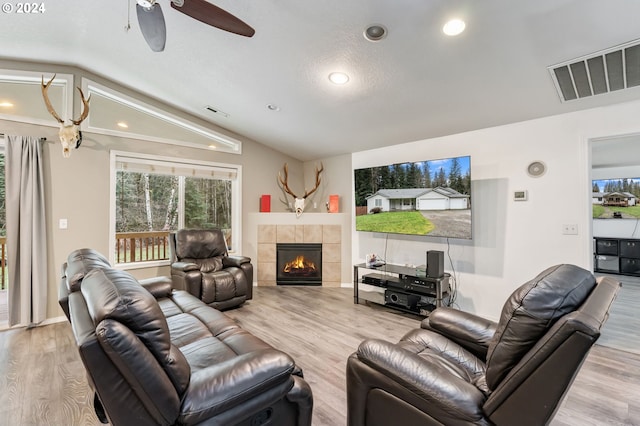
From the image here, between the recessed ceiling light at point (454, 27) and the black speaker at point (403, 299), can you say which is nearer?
the recessed ceiling light at point (454, 27)

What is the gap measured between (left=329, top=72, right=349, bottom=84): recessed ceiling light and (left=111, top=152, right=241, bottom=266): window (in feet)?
8.96

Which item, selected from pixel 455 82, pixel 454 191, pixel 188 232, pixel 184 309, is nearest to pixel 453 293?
pixel 454 191

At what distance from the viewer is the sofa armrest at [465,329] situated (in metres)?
1.76

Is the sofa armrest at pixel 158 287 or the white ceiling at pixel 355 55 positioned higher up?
the white ceiling at pixel 355 55

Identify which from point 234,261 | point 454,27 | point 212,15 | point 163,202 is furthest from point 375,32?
point 163,202

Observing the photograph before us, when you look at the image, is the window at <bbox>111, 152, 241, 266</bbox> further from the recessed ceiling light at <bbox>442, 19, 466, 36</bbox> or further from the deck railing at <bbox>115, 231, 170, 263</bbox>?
the recessed ceiling light at <bbox>442, 19, 466, 36</bbox>

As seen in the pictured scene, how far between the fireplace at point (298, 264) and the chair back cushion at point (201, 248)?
3.65 feet

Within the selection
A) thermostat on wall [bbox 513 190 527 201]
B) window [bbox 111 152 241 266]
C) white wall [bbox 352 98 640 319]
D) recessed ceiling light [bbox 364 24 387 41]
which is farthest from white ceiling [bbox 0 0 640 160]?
window [bbox 111 152 241 266]

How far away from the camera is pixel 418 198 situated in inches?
144

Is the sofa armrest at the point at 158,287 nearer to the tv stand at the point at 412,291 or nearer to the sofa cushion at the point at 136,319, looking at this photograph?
the sofa cushion at the point at 136,319

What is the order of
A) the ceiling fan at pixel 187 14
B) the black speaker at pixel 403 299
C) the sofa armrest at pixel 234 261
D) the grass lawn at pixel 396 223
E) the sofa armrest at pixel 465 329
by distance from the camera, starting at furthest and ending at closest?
the sofa armrest at pixel 234 261
the grass lawn at pixel 396 223
the black speaker at pixel 403 299
the sofa armrest at pixel 465 329
the ceiling fan at pixel 187 14

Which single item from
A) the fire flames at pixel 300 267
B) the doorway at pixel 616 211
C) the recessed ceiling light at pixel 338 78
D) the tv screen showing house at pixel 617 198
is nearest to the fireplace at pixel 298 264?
the fire flames at pixel 300 267

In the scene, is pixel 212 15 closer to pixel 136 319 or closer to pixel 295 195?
pixel 136 319

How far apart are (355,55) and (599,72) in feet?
6.56
